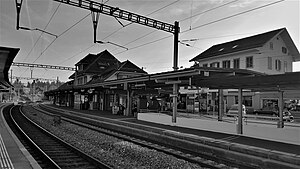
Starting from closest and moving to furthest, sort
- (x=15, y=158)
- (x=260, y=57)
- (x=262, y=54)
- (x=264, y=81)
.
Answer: (x=15, y=158) < (x=264, y=81) < (x=260, y=57) < (x=262, y=54)

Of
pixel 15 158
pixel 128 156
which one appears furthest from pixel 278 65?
pixel 15 158

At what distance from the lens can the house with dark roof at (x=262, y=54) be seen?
3067cm

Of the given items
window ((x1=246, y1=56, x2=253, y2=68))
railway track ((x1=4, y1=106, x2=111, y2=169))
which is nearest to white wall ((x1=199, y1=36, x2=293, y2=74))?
window ((x1=246, y1=56, x2=253, y2=68))

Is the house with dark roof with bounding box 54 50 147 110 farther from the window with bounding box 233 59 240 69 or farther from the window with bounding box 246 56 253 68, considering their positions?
the window with bounding box 246 56 253 68

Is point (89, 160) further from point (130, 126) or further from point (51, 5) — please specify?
point (51, 5)

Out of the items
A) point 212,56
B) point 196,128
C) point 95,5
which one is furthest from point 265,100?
point 95,5

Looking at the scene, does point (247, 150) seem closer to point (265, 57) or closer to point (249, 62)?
point (249, 62)

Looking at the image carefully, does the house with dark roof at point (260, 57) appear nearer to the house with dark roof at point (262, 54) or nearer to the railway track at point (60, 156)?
the house with dark roof at point (262, 54)

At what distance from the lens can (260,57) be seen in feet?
100

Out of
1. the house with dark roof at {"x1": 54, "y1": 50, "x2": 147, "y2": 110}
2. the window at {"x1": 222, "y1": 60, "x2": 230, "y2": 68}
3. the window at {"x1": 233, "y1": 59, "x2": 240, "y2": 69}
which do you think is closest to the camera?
the window at {"x1": 233, "y1": 59, "x2": 240, "y2": 69}

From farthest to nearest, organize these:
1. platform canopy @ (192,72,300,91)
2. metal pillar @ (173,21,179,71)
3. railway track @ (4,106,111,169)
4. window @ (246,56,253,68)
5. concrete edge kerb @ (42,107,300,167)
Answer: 1. window @ (246,56,253,68)
2. metal pillar @ (173,21,179,71)
3. platform canopy @ (192,72,300,91)
4. concrete edge kerb @ (42,107,300,167)
5. railway track @ (4,106,111,169)

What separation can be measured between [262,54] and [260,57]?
45cm

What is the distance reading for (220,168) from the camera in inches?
354

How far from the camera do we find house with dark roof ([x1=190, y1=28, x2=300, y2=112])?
30656 millimetres
